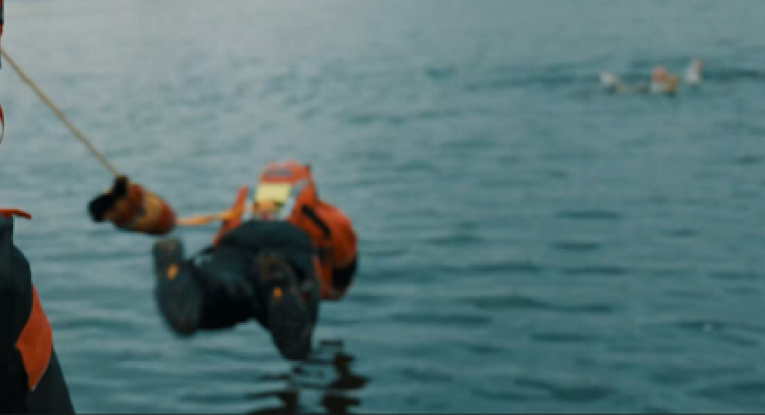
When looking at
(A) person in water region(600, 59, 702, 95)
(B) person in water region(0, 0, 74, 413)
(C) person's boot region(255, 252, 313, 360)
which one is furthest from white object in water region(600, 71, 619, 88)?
(B) person in water region(0, 0, 74, 413)

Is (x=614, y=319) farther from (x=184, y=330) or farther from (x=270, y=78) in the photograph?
(x=270, y=78)

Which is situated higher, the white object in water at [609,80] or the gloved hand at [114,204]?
the white object in water at [609,80]

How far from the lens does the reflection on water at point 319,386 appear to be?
25.5 ft

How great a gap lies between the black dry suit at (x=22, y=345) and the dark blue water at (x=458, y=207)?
18.4ft

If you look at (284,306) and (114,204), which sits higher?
(114,204)

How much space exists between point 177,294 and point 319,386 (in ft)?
5.95

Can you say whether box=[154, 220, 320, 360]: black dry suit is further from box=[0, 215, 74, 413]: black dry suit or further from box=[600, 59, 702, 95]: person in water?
box=[600, 59, 702, 95]: person in water

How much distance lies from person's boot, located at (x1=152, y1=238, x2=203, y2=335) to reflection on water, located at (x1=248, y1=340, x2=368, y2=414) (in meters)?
1.33

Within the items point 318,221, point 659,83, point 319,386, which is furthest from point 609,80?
point 319,386

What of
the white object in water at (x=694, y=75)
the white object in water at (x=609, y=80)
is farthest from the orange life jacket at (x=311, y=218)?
the white object in water at (x=694, y=75)

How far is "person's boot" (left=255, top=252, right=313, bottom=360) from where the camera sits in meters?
6.88

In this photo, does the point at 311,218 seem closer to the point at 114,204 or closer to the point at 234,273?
the point at 234,273

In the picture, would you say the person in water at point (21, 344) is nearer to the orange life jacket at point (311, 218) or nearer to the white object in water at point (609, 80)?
the orange life jacket at point (311, 218)

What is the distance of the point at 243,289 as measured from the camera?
707cm
